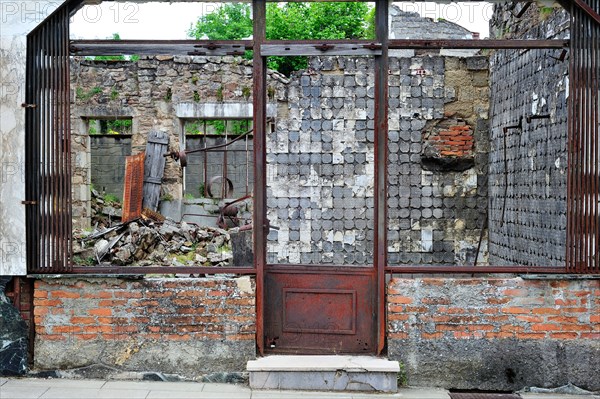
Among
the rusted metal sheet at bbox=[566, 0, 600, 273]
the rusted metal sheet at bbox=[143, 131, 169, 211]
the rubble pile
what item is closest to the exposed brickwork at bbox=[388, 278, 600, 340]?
the rusted metal sheet at bbox=[566, 0, 600, 273]

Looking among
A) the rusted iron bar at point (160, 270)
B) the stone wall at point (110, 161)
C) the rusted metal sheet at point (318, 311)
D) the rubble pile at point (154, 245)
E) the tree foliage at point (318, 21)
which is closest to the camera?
the rusted iron bar at point (160, 270)

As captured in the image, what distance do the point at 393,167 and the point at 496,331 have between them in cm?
586

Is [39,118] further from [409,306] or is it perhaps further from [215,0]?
[409,306]

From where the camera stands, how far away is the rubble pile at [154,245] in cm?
1164

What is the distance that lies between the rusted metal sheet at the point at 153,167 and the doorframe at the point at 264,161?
29.1ft

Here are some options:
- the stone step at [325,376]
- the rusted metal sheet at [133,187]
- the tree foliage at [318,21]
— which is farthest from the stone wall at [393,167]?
the tree foliage at [318,21]

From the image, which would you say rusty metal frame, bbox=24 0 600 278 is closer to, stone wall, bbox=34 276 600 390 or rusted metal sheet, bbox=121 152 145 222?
stone wall, bbox=34 276 600 390

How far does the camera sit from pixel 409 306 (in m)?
5.64

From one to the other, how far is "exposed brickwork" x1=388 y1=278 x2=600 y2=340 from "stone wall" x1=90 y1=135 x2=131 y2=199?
12.1m

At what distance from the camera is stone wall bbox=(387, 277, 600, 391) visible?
221 inches

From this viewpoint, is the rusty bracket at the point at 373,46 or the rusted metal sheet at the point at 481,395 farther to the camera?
the rusty bracket at the point at 373,46

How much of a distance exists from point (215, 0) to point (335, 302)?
8.74 ft

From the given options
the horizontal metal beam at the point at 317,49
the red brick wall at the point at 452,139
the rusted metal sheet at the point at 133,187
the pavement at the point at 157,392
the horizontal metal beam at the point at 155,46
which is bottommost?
the pavement at the point at 157,392

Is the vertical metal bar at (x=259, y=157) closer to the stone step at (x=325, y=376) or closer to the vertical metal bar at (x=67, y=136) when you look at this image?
the stone step at (x=325, y=376)
